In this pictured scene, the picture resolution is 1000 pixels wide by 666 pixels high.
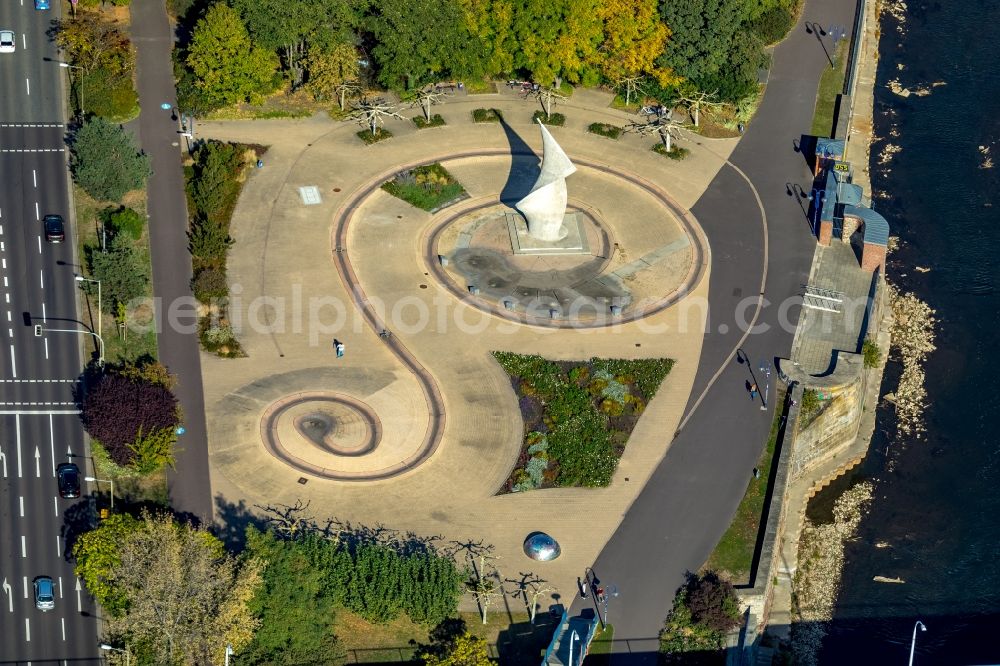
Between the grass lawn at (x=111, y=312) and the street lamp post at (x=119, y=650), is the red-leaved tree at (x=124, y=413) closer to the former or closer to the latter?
the grass lawn at (x=111, y=312)

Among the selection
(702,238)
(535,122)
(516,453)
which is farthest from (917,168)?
(516,453)

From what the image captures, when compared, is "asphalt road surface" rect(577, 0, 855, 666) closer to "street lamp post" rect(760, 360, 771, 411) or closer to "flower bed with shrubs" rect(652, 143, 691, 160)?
"street lamp post" rect(760, 360, 771, 411)

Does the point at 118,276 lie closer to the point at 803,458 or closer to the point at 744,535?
the point at 744,535

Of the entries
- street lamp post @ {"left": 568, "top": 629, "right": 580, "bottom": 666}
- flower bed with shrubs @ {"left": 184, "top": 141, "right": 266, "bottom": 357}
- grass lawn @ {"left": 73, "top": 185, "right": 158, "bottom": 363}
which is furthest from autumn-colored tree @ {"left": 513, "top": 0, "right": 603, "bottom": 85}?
street lamp post @ {"left": 568, "top": 629, "right": 580, "bottom": 666}

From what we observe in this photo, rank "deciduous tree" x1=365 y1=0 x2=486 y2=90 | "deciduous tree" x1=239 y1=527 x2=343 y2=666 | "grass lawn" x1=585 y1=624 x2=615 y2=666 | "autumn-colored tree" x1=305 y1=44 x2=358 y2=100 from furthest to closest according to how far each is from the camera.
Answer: "autumn-colored tree" x1=305 y1=44 x2=358 y2=100, "deciduous tree" x1=365 y1=0 x2=486 y2=90, "grass lawn" x1=585 y1=624 x2=615 y2=666, "deciduous tree" x1=239 y1=527 x2=343 y2=666

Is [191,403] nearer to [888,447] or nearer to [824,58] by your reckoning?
[888,447]

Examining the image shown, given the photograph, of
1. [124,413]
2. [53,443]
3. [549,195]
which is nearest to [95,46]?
[549,195]

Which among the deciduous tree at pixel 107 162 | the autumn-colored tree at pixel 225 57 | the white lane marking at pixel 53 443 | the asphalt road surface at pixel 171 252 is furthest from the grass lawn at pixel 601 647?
the autumn-colored tree at pixel 225 57
